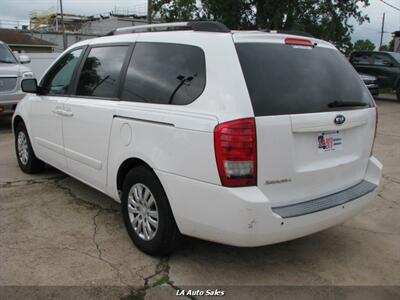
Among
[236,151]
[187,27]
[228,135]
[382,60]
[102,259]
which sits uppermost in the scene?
A: [187,27]

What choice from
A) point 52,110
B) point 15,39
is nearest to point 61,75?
point 52,110

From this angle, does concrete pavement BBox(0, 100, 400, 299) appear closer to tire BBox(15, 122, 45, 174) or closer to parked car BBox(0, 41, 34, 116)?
tire BBox(15, 122, 45, 174)

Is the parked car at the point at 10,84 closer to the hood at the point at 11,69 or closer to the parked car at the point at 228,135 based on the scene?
→ the hood at the point at 11,69

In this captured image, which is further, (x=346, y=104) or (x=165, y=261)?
(x=165, y=261)

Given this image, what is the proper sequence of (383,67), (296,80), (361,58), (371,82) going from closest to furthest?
(296,80) → (371,82) → (383,67) → (361,58)

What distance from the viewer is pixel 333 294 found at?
11.1 feet

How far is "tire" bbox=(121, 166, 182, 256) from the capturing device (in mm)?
3600

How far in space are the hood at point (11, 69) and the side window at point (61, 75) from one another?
18.1ft

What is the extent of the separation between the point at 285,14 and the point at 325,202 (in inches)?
720

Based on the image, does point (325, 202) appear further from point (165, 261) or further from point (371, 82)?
point (371, 82)

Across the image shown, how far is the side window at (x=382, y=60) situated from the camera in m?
17.9

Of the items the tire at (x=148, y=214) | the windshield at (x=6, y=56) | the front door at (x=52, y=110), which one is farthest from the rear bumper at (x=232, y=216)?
the windshield at (x=6, y=56)

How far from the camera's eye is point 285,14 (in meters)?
20.4

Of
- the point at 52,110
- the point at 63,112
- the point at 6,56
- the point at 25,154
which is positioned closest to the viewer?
the point at 63,112
